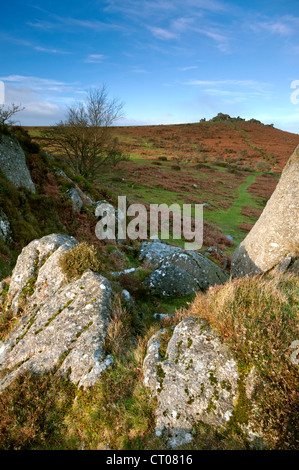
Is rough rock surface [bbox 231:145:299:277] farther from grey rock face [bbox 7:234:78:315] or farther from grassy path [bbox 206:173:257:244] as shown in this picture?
grassy path [bbox 206:173:257:244]

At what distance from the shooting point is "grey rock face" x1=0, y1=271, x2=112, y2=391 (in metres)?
4.03

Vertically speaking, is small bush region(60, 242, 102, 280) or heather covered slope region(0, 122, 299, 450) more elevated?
small bush region(60, 242, 102, 280)

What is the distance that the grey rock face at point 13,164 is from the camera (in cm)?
1120

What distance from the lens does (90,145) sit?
26094 mm

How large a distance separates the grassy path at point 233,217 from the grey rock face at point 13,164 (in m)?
17.4

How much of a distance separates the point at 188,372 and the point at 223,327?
879 millimetres

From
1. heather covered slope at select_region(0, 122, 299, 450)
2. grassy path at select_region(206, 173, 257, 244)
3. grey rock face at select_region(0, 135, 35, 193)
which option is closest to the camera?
heather covered slope at select_region(0, 122, 299, 450)

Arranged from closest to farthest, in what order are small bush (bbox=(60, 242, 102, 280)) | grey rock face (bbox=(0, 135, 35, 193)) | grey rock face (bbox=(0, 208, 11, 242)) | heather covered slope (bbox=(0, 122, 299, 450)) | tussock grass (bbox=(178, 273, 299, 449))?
tussock grass (bbox=(178, 273, 299, 449)) → heather covered slope (bbox=(0, 122, 299, 450)) → small bush (bbox=(60, 242, 102, 280)) → grey rock face (bbox=(0, 208, 11, 242)) → grey rock face (bbox=(0, 135, 35, 193))

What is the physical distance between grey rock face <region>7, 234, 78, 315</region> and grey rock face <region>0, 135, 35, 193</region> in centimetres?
588

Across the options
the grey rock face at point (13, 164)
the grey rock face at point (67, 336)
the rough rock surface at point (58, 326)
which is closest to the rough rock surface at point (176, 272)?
the rough rock surface at point (58, 326)

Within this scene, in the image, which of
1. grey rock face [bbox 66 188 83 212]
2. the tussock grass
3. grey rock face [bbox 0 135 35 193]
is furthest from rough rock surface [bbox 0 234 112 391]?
grey rock face [bbox 66 188 83 212]

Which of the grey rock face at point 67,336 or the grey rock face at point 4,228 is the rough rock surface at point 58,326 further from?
the grey rock face at point 4,228
